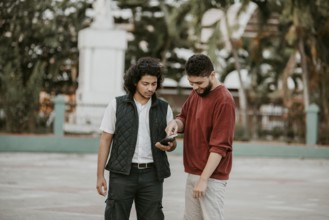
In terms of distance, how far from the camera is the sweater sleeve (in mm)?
5621

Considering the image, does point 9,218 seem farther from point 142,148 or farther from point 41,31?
point 41,31

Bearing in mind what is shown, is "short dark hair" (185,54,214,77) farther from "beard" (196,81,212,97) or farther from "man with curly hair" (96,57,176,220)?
"man with curly hair" (96,57,176,220)

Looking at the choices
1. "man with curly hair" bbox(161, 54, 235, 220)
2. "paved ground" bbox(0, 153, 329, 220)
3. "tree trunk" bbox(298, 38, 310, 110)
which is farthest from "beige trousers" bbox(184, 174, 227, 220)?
"tree trunk" bbox(298, 38, 310, 110)

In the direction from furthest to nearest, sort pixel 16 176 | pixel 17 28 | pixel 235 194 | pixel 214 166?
1. pixel 17 28
2. pixel 16 176
3. pixel 235 194
4. pixel 214 166

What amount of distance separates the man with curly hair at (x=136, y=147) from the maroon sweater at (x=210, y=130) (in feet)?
0.53

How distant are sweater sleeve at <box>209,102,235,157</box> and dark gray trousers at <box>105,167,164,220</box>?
1.74 feet

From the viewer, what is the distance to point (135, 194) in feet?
19.5

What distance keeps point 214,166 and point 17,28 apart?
24558 millimetres

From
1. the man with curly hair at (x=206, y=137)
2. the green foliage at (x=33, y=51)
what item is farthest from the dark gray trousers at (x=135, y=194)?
the green foliage at (x=33, y=51)

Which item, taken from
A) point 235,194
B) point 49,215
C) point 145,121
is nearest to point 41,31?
point 235,194

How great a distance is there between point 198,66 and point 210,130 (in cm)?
48

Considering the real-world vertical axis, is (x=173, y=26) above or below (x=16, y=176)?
above

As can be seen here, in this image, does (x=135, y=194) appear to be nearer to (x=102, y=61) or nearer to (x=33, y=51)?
(x=102, y=61)

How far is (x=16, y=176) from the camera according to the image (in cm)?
1484
